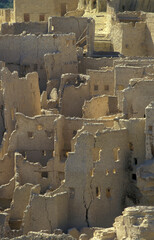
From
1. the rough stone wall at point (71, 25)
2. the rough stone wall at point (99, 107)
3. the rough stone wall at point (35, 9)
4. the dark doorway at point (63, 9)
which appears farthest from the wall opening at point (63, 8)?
the rough stone wall at point (99, 107)

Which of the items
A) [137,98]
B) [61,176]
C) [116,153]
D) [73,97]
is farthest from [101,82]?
[116,153]

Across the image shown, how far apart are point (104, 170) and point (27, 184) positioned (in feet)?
10.8

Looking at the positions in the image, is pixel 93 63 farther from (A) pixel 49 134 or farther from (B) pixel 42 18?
(B) pixel 42 18

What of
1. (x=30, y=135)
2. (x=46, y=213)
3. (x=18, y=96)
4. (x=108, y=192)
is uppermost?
(x=18, y=96)

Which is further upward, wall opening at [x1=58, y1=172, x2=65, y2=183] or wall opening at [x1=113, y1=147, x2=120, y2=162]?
wall opening at [x1=113, y1=147, x2=120, y2=162]

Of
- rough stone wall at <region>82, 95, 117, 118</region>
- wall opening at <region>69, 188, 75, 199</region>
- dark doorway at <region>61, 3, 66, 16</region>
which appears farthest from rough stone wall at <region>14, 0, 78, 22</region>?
wall opening at <region>69, 188, 75, 199</region>

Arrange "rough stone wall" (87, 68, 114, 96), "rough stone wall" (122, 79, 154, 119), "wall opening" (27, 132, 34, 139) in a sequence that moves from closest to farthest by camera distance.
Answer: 1. "rough stone wall" (122, 79, 154, 119)
2. "wall opening" (27, 132, 34, 139)
3. "rough stone wall" (87, 68, 114, 96)

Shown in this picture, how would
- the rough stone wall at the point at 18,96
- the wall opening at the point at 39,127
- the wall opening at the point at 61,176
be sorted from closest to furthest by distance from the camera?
the wall opening at the point at 61,176 < the wall opening at the point at 39,127 < the rough stone wall at the point at 18,96

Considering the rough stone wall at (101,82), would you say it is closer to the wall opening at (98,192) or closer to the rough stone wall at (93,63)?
the rough stone wall at (93,63)

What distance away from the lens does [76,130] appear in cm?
5172

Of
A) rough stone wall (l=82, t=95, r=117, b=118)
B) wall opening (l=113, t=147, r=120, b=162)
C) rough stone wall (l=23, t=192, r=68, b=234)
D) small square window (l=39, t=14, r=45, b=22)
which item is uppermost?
small square window (l=39, t=14, r=45, b=22)

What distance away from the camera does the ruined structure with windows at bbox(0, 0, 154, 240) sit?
48.0 m

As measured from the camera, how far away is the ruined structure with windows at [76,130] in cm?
4803

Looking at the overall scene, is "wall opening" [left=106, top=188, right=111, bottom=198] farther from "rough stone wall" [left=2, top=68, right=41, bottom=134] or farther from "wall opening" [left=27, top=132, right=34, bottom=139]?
"rough stone wall" [left=2, top=68, right=41, bottom=134]
